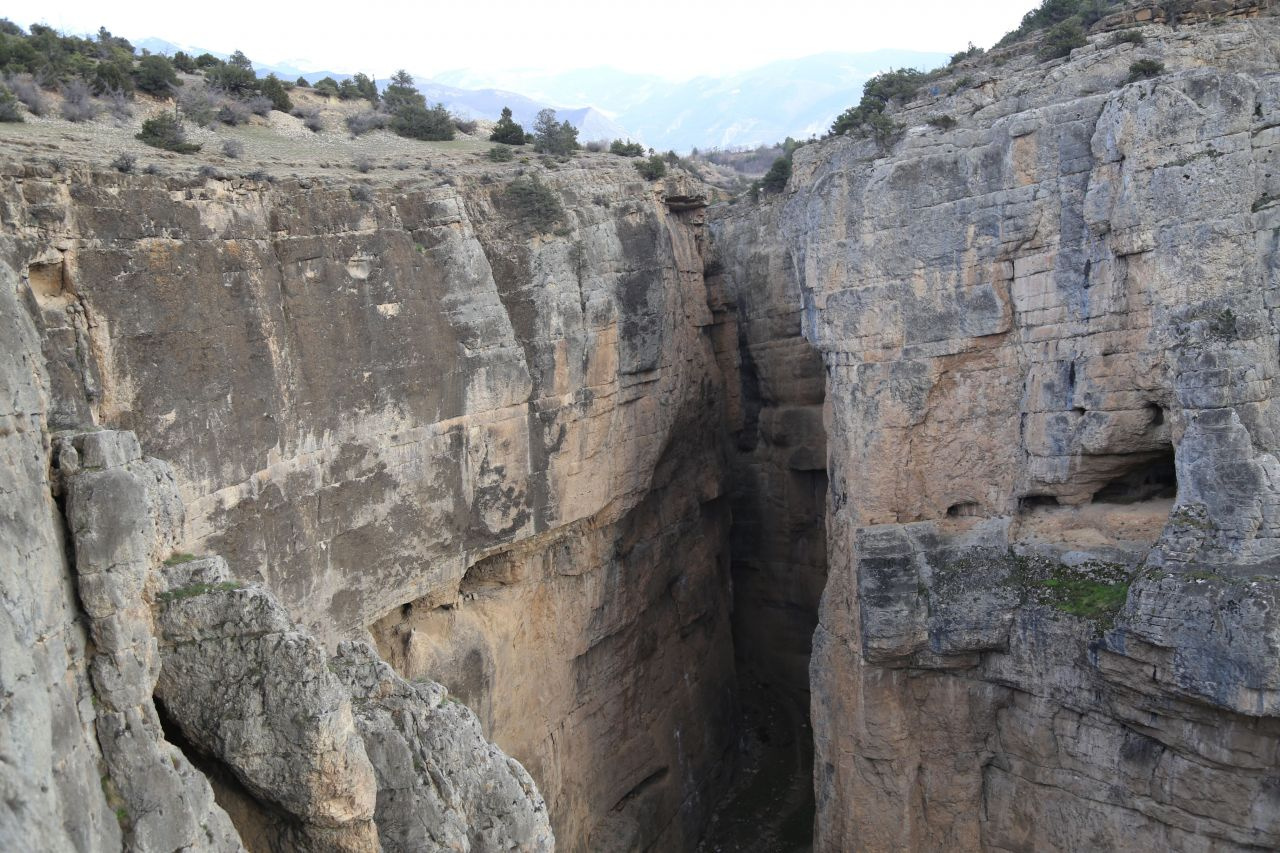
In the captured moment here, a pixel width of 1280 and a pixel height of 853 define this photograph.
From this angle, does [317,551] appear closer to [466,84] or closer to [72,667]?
[72,667]

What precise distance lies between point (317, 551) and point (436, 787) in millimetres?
5166

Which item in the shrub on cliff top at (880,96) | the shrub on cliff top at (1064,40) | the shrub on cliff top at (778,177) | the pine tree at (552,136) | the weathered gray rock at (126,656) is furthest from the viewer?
the shrub on cliff top at (778,177)

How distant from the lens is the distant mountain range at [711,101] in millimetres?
118562

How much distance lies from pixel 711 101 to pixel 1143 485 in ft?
466

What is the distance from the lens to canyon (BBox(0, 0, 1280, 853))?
952 cm

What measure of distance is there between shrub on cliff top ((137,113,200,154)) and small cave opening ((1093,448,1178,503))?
1490cm

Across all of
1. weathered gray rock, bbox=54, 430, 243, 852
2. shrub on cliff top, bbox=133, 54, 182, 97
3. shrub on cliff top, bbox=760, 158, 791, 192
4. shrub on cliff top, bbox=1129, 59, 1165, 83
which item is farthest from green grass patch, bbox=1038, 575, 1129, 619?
shrub on cliff top, bbox=133, 54, 182, 97

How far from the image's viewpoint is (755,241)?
921 inches

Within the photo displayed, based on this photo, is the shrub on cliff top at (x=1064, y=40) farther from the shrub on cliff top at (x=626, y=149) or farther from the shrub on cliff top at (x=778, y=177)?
the shrub on cliff top at (x=626, y=149)

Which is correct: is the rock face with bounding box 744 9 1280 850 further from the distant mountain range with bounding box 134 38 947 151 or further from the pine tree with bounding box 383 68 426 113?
the distant mountain range with bounding box 134 38 947 151

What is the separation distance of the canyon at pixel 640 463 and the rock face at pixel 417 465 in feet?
0.19

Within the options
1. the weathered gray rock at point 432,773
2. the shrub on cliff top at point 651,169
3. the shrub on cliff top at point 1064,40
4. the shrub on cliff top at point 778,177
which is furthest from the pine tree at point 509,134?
the weathered gray rock at point 432,773

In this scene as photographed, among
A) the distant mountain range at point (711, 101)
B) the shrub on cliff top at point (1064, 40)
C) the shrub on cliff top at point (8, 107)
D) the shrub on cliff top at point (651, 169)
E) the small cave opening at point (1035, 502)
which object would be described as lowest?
the small cave opening at point (1035, 502)

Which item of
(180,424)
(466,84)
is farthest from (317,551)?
(466,84)
